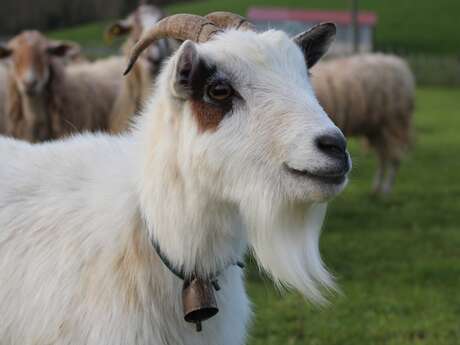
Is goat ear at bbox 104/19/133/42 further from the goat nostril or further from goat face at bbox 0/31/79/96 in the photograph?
the goat nostril

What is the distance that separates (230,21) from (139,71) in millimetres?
4518

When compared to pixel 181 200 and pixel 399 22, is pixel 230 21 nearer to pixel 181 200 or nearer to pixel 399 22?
pixel 181 200

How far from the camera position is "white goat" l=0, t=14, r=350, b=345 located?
2789 mm

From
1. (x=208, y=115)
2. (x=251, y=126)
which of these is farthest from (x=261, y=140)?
(x=208, y=115)

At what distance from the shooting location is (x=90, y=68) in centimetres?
951

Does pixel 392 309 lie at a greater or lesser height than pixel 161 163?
A: lesser

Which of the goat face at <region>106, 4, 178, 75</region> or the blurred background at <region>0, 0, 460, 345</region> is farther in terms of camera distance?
the goat face at <region>106, 4, 178, 75</region>

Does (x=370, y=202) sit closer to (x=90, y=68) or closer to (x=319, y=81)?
(x=319, y=81)

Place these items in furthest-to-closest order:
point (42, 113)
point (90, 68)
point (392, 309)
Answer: point (90, 68)
point (42, 113)
point (392, 309)

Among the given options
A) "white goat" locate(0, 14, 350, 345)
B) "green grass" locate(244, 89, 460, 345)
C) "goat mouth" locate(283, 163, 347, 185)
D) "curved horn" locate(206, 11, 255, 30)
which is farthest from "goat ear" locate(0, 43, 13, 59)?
"goat mouth" locate(283, 163, 347, 185)

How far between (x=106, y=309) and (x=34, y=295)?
28 cm

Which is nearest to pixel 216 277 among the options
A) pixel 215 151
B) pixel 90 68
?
pixel 215 151

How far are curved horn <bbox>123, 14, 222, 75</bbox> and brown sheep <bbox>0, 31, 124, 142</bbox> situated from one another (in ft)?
14.1

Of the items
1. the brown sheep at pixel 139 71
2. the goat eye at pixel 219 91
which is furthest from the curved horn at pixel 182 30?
the brown sheep at pixel 139 71
